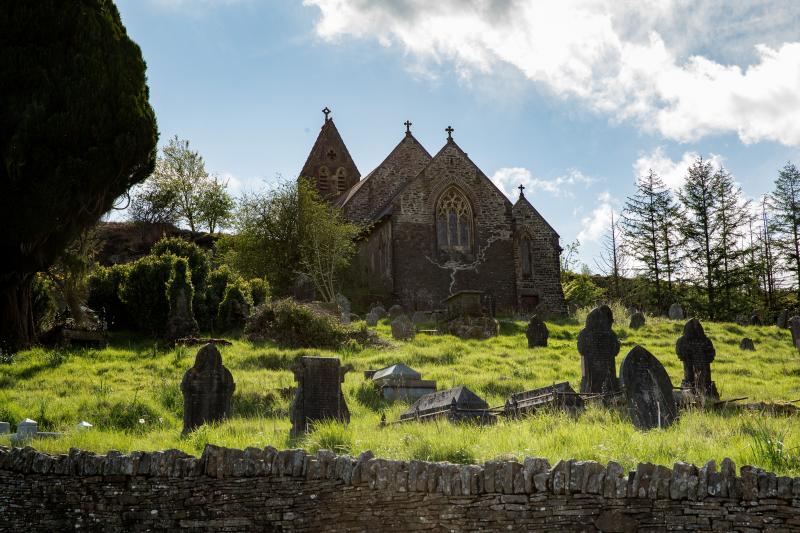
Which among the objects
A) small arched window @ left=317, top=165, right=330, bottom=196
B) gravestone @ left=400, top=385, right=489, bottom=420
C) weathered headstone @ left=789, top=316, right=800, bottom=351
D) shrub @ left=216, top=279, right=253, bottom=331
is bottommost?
gravestone @ left=400, top=385, right=489, bottom=420

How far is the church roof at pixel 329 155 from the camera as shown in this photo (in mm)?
50844

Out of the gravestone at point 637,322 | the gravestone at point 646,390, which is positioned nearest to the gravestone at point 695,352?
the gravestone at point 646,390

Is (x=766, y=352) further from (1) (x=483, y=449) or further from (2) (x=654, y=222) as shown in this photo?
(2) (x=654, y=222)

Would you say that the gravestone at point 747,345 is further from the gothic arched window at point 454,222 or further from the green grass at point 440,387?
the gothic arched window at point 454,222

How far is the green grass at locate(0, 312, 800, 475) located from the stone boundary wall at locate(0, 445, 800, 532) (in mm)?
926

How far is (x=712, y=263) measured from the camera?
41.0m

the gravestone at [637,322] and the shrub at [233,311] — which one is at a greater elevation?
the shrub at [233,311]

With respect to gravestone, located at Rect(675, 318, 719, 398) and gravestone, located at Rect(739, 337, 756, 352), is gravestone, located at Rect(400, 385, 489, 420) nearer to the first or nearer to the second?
gravestone, located at Rect(675, 318, 719, 398)

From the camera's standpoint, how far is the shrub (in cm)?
2638

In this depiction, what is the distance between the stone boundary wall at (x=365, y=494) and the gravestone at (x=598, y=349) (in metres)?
7.85

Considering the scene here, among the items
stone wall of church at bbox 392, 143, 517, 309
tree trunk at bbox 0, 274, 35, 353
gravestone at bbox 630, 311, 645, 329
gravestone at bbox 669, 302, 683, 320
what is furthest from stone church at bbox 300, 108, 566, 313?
tree trunk at bbox 0, 274, 35, 353

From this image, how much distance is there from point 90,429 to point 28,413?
2754 millimetres

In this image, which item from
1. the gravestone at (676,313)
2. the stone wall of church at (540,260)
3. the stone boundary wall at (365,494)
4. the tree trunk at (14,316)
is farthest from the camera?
the stone wall of church at (540,260)

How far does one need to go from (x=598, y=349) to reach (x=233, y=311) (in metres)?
15.1
